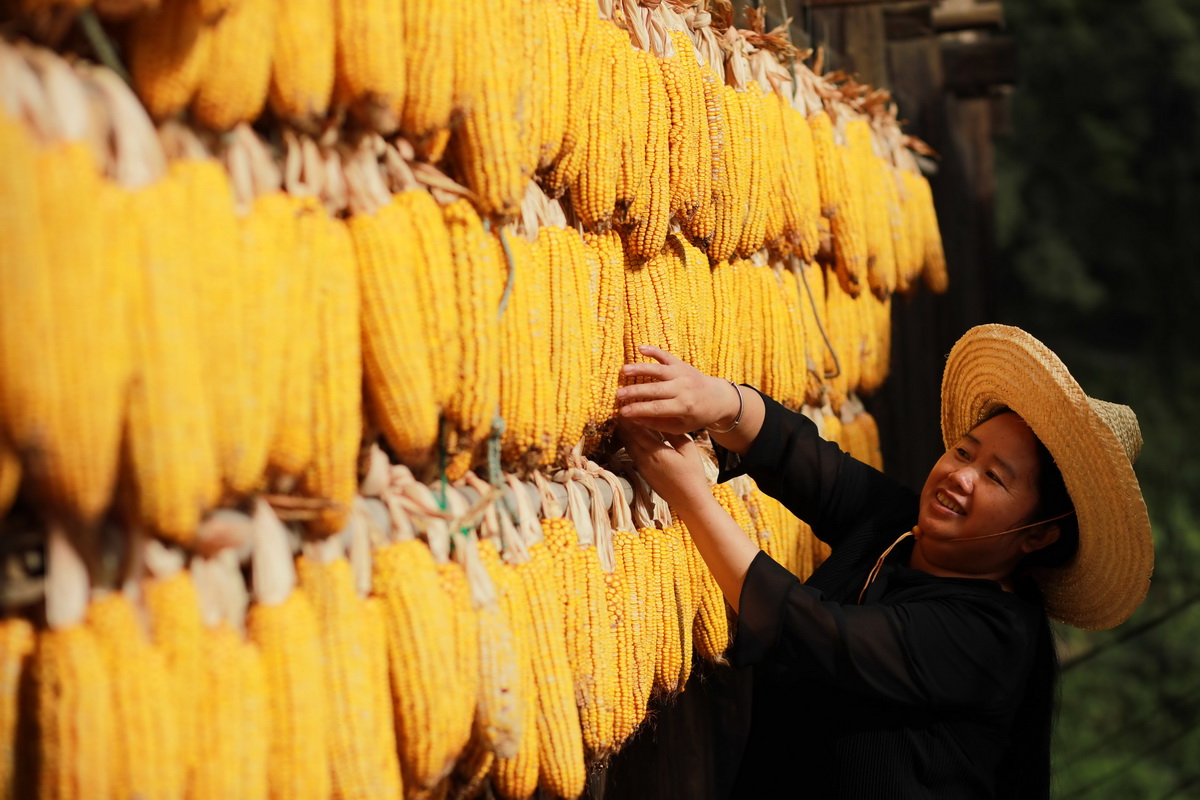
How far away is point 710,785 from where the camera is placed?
3193mm

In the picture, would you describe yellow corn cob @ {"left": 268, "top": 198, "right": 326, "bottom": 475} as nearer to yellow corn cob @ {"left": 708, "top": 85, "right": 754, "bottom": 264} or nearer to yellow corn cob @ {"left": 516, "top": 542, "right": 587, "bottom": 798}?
yellow corn cob @ {"left": 516, "top": 542, "right": 587, "bottom": 798}

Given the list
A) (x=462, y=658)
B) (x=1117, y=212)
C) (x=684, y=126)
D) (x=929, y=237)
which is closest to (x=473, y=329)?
(x=462, y=658)

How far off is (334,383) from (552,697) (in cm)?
75

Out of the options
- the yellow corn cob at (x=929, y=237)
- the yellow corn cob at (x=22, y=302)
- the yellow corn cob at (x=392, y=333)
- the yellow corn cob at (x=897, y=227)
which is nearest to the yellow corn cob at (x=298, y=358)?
the yellow corn cob at (x=392, y=333)

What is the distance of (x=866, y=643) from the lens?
2.14 m

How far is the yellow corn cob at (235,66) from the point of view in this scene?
139cm

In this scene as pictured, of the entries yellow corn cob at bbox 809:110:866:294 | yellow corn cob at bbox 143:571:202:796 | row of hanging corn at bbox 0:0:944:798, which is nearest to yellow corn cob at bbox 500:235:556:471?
row of hanging corn at bbox 0:0:944:798

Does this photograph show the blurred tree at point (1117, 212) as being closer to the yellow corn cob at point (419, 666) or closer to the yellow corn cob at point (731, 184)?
the yellow corn cob at point (731, 184)

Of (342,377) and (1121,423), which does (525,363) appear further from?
(1121,423)

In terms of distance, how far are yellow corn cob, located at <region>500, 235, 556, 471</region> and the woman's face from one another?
97cm

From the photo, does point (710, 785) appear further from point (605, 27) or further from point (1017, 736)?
point (605, 27)

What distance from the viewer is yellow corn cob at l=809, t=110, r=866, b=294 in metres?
3.39

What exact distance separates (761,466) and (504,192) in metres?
1.10

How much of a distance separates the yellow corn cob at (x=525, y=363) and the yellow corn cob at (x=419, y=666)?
0.35m
